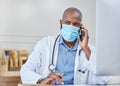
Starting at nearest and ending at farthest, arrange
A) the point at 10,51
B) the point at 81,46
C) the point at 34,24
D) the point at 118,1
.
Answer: the point at 118,1 → the point at 81,46 → the point at 10,51 → the point at 34,24

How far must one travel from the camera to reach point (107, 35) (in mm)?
799

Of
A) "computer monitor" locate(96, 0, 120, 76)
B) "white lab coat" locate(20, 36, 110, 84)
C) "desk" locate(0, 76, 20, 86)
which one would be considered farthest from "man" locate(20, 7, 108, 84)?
"desk" locate(0, 76, 20, 86)

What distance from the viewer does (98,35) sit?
2.63ft

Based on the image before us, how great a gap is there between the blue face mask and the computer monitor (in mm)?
543

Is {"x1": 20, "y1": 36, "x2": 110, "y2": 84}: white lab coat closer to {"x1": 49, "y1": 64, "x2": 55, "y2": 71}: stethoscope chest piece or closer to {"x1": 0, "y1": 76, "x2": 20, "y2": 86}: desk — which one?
{"x1": 49, "y1": 64, "x2": 55, "y2": 71}: stethoscope chest piece

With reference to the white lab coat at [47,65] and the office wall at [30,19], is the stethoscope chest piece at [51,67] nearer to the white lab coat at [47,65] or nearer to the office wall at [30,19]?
the white lab coat at [47,65]

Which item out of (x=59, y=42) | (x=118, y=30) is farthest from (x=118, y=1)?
(x=59, y=42)

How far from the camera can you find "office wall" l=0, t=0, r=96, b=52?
267cm

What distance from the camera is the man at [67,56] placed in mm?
1341

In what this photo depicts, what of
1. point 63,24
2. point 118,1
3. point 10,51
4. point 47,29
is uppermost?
point 118,1

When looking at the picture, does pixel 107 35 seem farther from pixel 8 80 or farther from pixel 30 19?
pixel 30 19

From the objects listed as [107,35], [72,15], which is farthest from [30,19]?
[107,35]

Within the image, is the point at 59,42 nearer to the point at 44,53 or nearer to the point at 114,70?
the point at 44,53

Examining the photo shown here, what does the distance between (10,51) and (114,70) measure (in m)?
1.73
